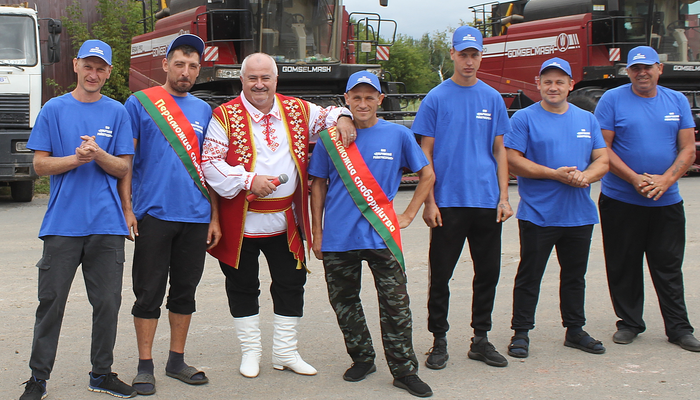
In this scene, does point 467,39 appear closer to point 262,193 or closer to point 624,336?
point 262,193

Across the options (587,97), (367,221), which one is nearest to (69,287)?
(367,221)

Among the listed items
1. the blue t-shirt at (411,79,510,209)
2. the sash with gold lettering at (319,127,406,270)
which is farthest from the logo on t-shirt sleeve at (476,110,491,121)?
the sash with gold lettering at (319,127,406,270)

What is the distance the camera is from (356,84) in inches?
165

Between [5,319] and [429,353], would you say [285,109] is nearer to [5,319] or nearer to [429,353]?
[429,353]

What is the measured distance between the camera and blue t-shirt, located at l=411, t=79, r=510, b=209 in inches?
179

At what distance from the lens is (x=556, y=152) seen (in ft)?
15.6

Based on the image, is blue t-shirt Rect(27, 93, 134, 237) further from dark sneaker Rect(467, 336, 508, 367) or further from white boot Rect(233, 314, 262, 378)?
dark sneaker Rect(467, 336, 508, 367)

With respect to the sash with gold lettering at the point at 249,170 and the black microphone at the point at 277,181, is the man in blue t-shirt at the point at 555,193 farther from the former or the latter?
the black microphone at the point at 277,181

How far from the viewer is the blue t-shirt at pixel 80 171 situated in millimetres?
3912

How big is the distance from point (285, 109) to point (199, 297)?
7.63 ft

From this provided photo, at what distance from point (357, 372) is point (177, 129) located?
178 centimetres

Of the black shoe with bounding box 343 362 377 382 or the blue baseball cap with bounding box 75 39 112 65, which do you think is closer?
the blue baseball cap with bounding box 75 39 112 65

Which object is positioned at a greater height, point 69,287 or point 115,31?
point 115,31

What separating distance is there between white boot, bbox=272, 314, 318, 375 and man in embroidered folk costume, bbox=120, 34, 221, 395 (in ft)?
1.54
